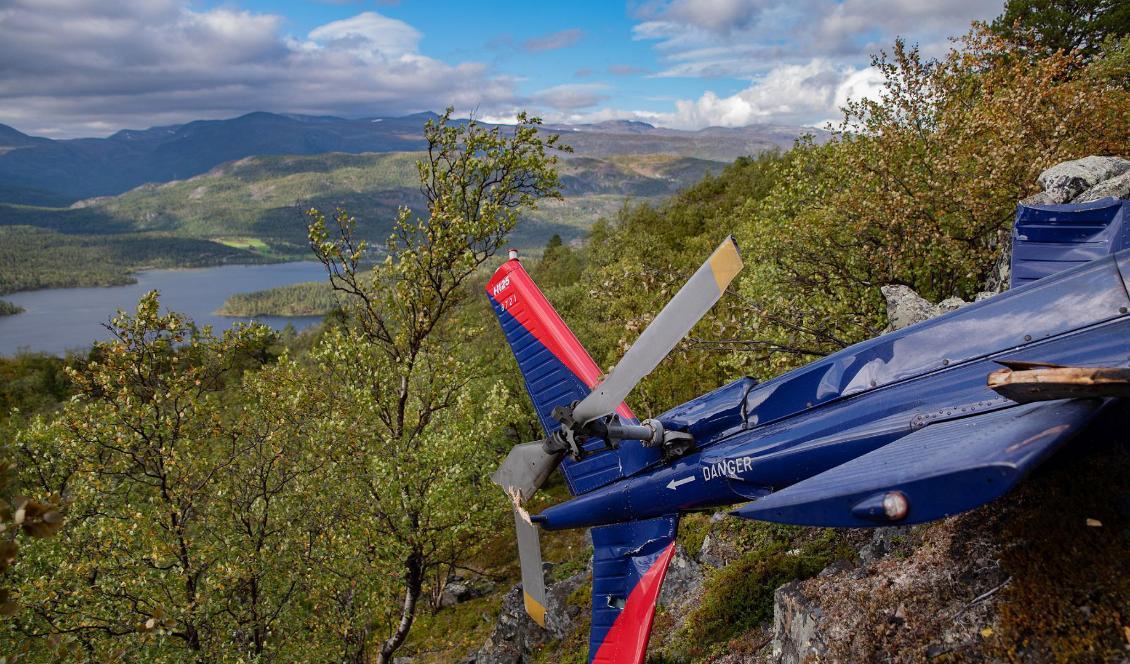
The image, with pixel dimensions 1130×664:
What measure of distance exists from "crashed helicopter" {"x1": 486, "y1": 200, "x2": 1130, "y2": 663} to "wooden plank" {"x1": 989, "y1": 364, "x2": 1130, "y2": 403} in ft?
0.04

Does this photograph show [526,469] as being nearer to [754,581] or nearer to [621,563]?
[621,563]

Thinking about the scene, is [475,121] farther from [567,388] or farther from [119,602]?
[119,602]

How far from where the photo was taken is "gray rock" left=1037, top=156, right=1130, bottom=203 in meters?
11.9

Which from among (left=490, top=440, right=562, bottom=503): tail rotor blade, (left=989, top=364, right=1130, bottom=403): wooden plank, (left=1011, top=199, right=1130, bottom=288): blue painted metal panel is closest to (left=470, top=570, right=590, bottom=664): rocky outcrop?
(left=490, top=440, right=562, bottom=503): tail rotor blade

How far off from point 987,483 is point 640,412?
30110mm

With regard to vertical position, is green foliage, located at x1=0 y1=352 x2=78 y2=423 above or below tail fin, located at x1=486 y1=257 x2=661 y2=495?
below

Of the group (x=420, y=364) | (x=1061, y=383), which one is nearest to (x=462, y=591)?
(x=420, y=364)

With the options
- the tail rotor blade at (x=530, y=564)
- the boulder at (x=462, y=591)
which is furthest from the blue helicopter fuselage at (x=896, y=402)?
the boulder at (x=462, y=591)

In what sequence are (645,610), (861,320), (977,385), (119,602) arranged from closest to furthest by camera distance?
(977,385) < (645,610) < (119,602) < (861,320)

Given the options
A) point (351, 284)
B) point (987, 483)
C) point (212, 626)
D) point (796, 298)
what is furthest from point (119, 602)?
point (796, 298)

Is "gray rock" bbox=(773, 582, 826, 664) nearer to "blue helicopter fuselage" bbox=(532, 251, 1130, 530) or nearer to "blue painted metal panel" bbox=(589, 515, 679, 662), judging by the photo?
"blue helicopter fuselage" bbox=(532, 251, 1130, 530)

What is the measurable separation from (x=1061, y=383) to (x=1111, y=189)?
33.2 feet

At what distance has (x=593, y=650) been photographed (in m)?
9.43

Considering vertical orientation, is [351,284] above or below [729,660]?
above
